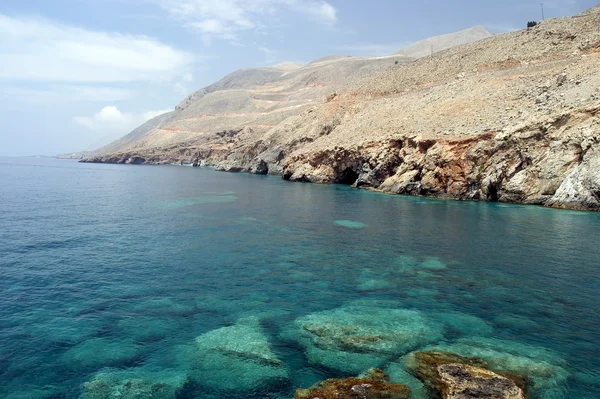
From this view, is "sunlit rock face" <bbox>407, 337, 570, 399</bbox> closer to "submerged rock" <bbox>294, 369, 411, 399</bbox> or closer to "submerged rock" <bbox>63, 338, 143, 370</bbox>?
"submerged rock" <bbox>294, 369, 411, 399</bbox>

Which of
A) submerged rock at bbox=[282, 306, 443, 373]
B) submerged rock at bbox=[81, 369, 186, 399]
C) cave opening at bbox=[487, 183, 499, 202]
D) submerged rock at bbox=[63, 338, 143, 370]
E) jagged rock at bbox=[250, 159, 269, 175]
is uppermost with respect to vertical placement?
jagged rock at bbox=[250, 159, 269, 175]

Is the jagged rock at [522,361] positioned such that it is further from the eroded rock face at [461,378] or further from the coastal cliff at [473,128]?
the coastal cliff at [473,128]

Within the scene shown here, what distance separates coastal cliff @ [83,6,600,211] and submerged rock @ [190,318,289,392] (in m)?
36.6

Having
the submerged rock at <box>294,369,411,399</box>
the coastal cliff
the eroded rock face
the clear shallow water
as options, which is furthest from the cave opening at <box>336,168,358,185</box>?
the submerged rock at <box>294,369,411,399</box>

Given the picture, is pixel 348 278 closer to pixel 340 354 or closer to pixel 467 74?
pixel 340 354

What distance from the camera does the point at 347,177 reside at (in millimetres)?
71125

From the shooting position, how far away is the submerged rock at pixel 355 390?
10008 millimetres

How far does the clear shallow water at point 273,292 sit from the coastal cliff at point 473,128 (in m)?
7.88

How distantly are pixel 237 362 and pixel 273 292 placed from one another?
5.97 meters

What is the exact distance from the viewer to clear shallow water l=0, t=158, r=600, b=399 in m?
12.2

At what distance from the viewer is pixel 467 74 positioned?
74500 mm

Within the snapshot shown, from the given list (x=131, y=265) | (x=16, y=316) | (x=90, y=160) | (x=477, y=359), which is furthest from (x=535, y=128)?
(x=90, y=160)

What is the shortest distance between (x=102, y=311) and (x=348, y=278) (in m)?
11.2

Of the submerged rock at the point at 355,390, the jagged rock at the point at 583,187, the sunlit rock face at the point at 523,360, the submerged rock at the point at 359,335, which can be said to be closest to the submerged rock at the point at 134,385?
the submerged rock at the point at 355,390
